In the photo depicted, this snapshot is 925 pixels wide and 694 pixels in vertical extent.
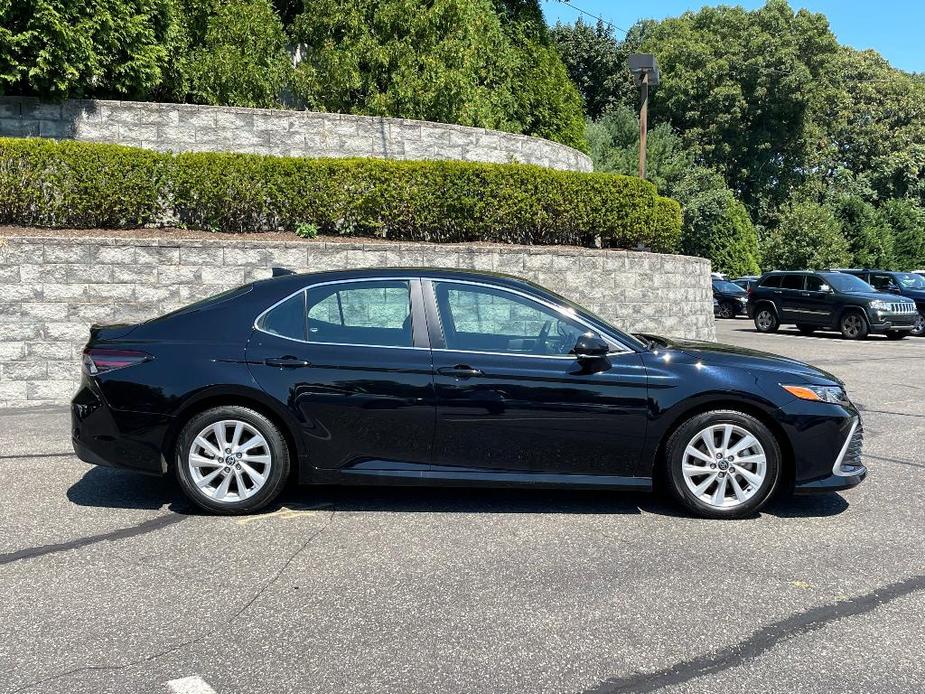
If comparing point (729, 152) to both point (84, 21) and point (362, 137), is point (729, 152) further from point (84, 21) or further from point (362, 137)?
point (84, 21)

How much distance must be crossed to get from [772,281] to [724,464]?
60.6 feet

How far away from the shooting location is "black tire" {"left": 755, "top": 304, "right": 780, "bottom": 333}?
21672mm

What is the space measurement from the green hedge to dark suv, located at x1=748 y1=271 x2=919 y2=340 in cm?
948

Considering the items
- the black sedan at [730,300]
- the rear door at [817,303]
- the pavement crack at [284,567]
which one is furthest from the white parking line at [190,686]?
the black sedan at [730,300]

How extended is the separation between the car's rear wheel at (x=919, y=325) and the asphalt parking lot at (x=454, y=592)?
16025mm

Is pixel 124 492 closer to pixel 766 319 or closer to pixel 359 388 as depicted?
pixel 359 388

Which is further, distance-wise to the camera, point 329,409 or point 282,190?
point 282,190

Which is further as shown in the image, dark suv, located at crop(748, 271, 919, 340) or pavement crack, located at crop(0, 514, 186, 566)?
dark suv, located at crop(748, 271, 919, 340)

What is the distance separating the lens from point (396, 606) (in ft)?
12.3

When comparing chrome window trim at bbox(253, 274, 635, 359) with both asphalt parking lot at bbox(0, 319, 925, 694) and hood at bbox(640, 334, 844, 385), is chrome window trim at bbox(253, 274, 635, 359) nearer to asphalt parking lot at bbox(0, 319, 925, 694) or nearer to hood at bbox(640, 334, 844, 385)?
hood at bbox(640, 334, 844, 385)

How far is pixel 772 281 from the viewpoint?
22.0 m

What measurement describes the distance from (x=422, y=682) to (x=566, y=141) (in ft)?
51.4

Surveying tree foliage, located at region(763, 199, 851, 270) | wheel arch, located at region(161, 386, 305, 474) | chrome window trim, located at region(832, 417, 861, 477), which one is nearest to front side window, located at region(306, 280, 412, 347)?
wheel arch, located at region(161, 386, 305, 474)

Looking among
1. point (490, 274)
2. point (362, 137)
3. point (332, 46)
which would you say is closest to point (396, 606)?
point (490, 274)
